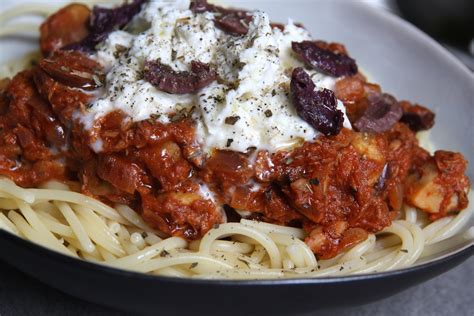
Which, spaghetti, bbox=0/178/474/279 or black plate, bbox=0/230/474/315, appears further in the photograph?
spaghetti, bbox=0/178/474/279

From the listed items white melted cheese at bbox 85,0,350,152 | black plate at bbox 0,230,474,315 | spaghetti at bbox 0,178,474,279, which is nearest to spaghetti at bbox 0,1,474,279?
spaghetti at bbox 0,178,474,279

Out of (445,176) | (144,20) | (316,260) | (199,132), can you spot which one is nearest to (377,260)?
(316,260)

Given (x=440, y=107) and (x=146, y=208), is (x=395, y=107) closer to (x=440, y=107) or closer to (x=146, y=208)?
(x=440, y=107)

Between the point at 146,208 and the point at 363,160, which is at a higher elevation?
the point at 363,160

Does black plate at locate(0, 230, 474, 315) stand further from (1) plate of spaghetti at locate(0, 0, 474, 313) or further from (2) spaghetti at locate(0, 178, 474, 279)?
(2) spaghetti at locate(0, 178, 474, 279)

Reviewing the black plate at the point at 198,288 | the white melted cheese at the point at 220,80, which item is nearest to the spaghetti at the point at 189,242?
the black plate at the point at 198,288

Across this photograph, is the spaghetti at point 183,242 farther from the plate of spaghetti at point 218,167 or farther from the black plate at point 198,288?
the black plate at point 198,288
